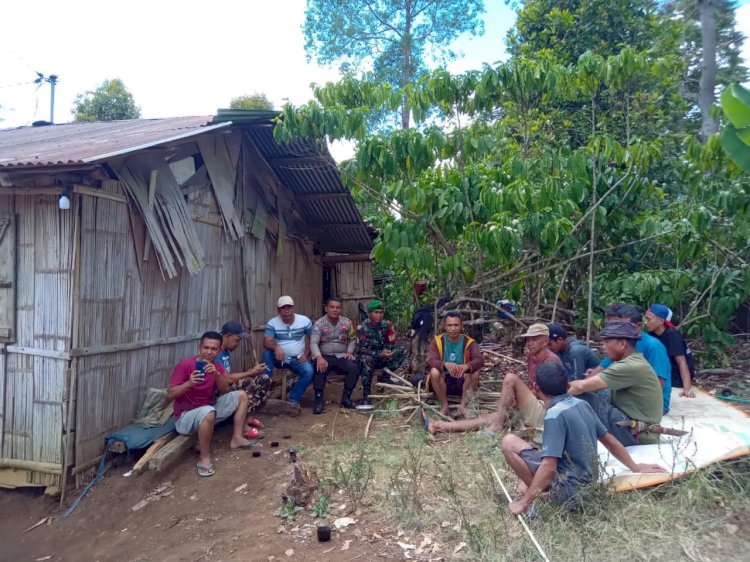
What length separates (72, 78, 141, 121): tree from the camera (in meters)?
17.9

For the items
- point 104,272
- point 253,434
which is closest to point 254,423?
point 253,434

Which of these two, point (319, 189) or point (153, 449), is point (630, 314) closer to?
point (153, 449)

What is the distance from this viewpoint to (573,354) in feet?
18.5

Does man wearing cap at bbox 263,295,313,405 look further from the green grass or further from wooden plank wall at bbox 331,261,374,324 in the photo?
wooden plank wall at bbox 331,261,374,324

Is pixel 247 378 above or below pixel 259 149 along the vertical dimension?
below

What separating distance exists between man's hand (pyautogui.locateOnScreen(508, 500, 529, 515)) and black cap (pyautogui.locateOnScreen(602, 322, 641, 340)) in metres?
1.49

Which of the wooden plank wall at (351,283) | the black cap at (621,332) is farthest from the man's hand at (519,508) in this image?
the wooden plank wall at (351,283)

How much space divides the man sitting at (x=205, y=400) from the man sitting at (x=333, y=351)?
1.43 metres

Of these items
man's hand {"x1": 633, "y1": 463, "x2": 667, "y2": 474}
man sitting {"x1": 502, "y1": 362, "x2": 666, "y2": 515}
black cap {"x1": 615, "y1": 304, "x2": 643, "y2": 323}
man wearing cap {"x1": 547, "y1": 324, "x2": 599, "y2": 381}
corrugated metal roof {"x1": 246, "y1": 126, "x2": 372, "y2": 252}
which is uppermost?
corrugated metal roof {"x1": 246, "y1": 126, "x2": 372, "y2": 252}

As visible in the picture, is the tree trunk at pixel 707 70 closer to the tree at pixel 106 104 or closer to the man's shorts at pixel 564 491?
the man's shorts at pixel 564 491

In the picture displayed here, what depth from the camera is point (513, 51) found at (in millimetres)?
10656

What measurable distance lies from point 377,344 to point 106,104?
14806mm

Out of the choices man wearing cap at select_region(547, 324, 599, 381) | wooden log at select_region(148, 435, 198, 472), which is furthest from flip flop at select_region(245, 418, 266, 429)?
man wearing cap at select_region(547, 324, 599, 381)

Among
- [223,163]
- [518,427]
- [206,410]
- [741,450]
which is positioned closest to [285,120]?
[223,163]
